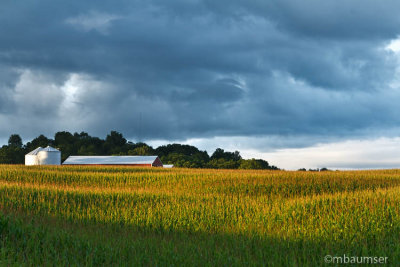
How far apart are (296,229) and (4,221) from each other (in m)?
12.0

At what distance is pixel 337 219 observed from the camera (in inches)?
674

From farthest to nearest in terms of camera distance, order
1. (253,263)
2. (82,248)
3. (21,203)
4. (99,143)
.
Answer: (99,143) < (21,203) < (82,248) < (253,263)

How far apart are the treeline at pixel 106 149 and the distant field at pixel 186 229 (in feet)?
235

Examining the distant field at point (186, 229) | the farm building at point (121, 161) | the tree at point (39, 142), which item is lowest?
the distant field at point (186, 229)

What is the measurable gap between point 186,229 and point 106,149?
104108 millimetres

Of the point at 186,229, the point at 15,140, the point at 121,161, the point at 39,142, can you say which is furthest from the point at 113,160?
the point at 15,140

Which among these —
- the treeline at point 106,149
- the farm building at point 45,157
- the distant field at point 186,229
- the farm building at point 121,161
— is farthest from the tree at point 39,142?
the distant field at point 186,229

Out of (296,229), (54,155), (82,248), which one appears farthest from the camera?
(54,155)

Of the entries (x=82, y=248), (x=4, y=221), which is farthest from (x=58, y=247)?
(x=4, y=221)

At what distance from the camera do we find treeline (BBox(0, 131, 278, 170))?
10338 cm

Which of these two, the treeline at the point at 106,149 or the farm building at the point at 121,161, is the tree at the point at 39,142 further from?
the farm building at the point at 121,161

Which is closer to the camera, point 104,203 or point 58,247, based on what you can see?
point 58,247

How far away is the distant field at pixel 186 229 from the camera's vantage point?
12375 millimetres

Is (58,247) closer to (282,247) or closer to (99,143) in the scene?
(282,247)
